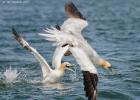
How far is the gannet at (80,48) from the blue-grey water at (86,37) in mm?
1707

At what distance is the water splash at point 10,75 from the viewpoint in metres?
14.4

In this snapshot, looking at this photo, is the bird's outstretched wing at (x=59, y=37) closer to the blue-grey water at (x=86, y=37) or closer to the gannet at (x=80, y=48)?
the gannet at (x=80, y=48)

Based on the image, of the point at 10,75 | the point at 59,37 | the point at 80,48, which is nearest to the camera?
the point at 59,37

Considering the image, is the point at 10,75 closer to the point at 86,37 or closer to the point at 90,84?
the point at 90,84

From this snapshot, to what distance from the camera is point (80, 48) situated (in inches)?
432

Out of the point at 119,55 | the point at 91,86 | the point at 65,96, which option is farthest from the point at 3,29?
the point at 91,86

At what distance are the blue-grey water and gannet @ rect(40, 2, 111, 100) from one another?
1.71 m

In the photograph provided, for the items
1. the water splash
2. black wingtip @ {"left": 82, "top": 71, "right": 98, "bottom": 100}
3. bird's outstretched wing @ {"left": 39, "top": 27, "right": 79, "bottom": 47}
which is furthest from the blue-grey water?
black wingtip @ {"left": 82, "top": 71, "right": 98, "bottom": 100}

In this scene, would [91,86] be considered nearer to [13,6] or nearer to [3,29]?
[3,29]

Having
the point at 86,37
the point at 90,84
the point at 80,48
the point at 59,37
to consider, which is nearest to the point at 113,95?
the point at 80,48

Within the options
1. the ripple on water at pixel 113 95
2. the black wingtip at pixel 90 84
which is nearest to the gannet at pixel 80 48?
the black wingtip at pixel 90 84

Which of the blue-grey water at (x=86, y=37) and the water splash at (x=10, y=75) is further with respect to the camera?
the water splash at (x=10, y=75)

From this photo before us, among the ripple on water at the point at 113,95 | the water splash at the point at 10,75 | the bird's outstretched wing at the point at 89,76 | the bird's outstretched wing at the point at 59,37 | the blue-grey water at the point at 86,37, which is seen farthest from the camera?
the water splash at the point at 10,75

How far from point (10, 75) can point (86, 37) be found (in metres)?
7.14
